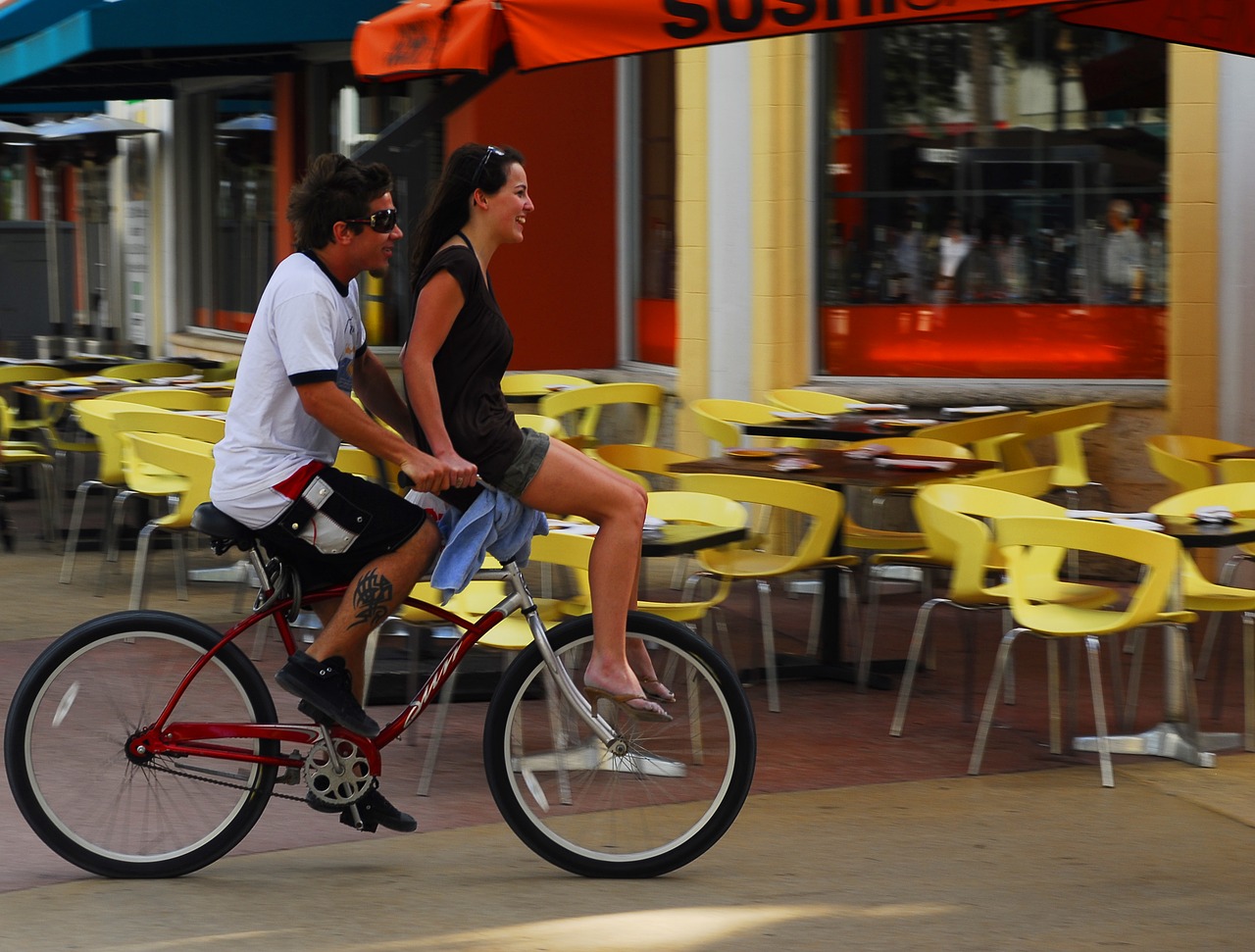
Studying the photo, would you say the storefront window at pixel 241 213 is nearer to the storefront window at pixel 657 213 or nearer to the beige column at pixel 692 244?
the storefront window at pixel 657 213

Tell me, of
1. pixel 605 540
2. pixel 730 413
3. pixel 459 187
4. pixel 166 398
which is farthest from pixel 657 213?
pixel 605 540

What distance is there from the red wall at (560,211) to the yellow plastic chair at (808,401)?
258cm

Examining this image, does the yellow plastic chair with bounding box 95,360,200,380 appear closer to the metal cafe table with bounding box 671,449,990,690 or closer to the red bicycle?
the metal cafe table with bounding box 671,449,990,690

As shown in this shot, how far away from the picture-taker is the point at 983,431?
8992 mm

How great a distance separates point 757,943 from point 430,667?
294 centimetres

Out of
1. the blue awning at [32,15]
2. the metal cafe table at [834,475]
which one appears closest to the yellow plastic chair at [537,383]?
the metal cafe table at [834,475]

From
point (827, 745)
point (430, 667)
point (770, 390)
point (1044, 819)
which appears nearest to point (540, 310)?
point (770, 390)

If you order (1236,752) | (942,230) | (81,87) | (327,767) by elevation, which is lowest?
(1236,752)

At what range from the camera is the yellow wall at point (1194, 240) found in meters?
9.16

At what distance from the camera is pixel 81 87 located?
17.0 m

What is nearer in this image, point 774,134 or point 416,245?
point 416,245

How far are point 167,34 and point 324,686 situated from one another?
847 centimetres

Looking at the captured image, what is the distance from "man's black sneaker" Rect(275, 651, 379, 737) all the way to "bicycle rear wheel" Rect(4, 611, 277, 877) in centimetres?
15

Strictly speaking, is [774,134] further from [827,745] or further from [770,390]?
[827,745]
